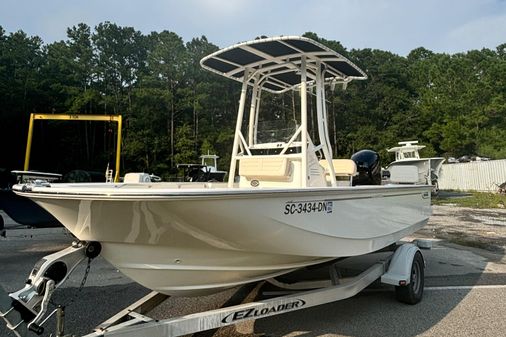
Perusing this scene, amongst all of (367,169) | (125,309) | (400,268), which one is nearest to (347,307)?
(400,268)

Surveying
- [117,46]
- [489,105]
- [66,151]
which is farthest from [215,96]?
[489,105]

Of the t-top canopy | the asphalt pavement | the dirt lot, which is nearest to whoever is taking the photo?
the asphalt pavement

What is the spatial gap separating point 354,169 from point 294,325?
6.24 ft

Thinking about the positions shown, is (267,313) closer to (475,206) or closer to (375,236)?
(375,236)

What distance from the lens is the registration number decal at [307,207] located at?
10.0ft

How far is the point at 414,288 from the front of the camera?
4.36m

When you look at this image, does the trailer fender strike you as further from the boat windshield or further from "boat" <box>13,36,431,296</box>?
the boat windshield

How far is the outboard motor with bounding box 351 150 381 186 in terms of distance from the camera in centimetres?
529

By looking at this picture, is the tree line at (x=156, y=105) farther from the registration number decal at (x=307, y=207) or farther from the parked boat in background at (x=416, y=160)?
the registration number decal at (x=307, y=207)

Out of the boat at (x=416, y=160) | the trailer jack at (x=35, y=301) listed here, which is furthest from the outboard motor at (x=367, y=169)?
the boat at (x=416, y=160)

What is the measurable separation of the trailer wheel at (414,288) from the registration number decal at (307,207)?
1600mm

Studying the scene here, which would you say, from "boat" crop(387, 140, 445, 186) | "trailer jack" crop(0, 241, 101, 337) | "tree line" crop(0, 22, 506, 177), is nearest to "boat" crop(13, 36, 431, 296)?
"trailer jack" crop(0, 241, 101, 337)

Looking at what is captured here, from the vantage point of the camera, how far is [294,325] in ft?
12.2

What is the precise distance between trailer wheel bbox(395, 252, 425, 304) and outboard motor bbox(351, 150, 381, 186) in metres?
1.15
